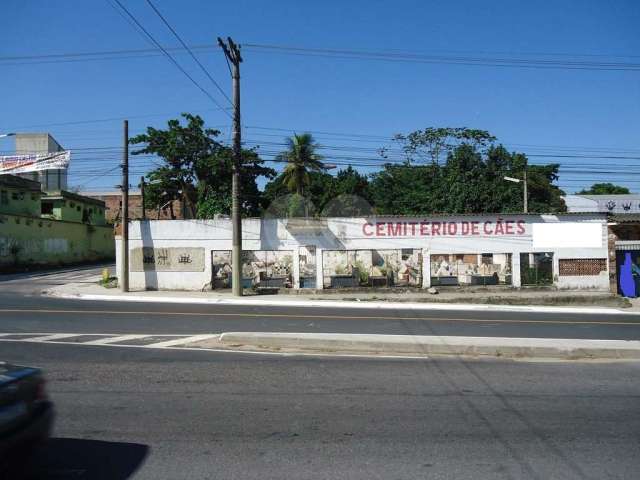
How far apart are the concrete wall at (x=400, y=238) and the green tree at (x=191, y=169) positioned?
15.4 m

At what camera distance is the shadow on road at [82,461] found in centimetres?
476

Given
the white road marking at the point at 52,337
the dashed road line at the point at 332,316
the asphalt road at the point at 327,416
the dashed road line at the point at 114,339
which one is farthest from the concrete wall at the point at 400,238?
the asphalt road at the point at 327,416

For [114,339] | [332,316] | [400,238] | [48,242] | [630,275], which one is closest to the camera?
[114,339]

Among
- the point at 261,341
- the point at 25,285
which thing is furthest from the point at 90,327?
the point at 25,285

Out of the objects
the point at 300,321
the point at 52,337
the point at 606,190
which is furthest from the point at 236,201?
the point at 606,190

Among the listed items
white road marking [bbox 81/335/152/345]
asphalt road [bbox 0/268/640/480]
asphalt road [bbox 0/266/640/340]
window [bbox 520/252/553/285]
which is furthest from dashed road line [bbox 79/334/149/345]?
window [bbox 520/252/553/285]

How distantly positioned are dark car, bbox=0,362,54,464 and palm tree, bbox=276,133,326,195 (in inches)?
1599

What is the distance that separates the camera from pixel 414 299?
25125mm

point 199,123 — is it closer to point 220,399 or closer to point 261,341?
point 261,341

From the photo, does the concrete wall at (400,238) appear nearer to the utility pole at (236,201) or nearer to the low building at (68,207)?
the utility pole at (236,201)

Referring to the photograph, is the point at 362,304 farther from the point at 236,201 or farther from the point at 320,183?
the point at 320,183

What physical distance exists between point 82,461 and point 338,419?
2.72m

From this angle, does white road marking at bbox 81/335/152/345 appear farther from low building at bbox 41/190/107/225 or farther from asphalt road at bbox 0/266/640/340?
low building at bbox 41/190/107/225

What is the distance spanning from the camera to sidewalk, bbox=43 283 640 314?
22.8m
